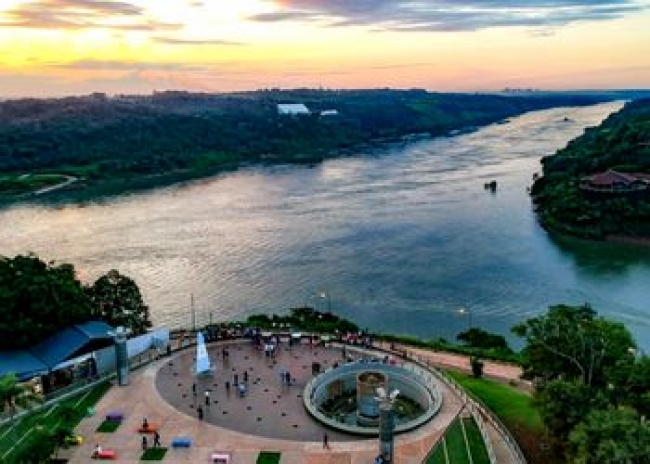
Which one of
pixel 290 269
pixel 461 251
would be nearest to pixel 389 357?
pixel 290 269

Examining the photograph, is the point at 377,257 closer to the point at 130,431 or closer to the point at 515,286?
the point at 515,286

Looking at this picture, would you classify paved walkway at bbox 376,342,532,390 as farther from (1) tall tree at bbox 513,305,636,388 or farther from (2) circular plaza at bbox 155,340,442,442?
(1) tall tree at bbox 513,305,636,388

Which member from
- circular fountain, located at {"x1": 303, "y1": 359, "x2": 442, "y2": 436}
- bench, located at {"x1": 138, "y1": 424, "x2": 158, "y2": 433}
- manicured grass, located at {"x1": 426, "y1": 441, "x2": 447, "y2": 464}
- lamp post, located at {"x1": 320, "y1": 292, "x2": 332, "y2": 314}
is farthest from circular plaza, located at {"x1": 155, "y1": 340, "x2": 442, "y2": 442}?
lamp post, located at {"x1": 320, "y1": 292, "x2": 332, "y2": 314}

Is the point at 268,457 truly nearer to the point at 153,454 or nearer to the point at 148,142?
the point at 153,454

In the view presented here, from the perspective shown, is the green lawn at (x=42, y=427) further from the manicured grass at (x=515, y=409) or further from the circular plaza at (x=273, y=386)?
the manicured grass at (x=515, y=409)

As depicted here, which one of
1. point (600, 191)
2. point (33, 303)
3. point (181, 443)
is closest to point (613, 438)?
point (181, 443)

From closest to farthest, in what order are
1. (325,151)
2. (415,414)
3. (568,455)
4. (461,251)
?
1. (568,455)
2. (415,414)
3. (461,251)
4. (325,151)
